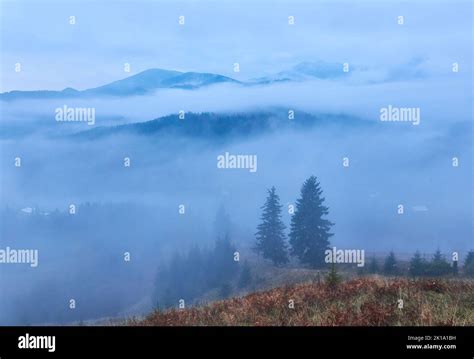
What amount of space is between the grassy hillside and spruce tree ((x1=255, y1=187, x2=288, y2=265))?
366 mm

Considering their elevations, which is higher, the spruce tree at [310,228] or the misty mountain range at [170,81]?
the misty mountain range at [170,81]

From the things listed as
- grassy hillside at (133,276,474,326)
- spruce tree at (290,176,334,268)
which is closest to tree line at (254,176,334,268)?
spruce tree at (290,176,334,268)

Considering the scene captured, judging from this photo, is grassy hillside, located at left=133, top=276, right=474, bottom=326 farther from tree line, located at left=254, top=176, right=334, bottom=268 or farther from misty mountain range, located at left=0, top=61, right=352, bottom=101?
misty mountain range, located at left=0, top=61, right=352, bottom=101

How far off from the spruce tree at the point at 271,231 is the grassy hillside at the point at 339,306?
0.37 metres

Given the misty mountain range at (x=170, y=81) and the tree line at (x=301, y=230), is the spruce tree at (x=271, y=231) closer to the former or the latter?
the tree line at (x=301, y=230)

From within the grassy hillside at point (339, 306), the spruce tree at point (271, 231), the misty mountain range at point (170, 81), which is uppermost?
the misty mountain range at point (170, 81)

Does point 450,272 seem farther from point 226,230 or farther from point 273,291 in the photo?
point 226,230

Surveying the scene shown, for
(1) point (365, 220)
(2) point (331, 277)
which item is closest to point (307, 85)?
(1) point (365, 220)

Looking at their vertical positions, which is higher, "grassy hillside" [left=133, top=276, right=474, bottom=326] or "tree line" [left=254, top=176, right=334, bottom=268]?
"tree line" [left=254, top=176, right=334, bottom=268]

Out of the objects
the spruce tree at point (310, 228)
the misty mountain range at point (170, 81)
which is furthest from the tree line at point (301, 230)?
the misty mountain range at point (170, 81)

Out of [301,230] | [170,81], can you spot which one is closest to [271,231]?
[301,230]

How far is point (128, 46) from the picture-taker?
6082mm

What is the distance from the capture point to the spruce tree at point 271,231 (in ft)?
19.7

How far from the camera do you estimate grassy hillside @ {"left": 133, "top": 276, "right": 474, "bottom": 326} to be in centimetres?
596
